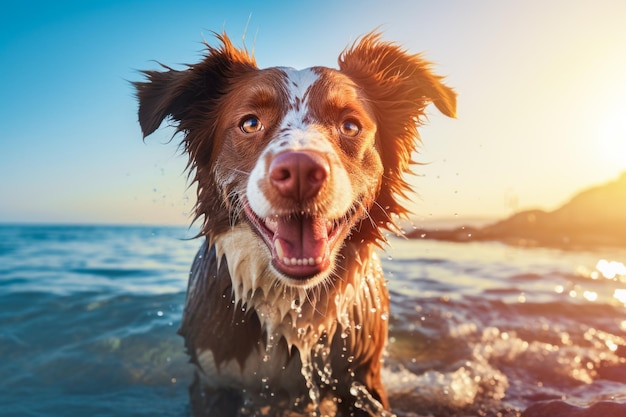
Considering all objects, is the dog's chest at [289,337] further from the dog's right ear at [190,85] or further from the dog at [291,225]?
the dog's right ear at [190,85]

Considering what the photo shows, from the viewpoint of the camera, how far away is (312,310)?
11.2 ft

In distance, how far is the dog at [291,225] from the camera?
3.00m

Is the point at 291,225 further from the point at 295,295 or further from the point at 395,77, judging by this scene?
the point at 395,77

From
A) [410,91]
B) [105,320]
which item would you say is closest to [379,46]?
[410,91]

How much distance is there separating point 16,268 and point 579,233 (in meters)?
17.5

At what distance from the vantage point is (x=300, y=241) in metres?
2.85

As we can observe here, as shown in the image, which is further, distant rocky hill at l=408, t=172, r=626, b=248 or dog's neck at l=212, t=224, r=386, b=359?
distant rocky hill at l=408, t=172, r=626, b=248

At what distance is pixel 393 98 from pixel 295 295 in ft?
5.22

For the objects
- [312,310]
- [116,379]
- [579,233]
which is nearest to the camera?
[312,310]

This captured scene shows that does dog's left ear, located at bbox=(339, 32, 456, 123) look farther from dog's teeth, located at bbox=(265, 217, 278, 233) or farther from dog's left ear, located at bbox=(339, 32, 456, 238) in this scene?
dog's teeth, located at bbox=(265, 217, 278, 233)

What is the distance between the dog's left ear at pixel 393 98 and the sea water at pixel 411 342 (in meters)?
0.45

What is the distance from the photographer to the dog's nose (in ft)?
8.02

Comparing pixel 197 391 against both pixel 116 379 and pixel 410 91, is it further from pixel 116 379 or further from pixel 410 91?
pixel 410 91

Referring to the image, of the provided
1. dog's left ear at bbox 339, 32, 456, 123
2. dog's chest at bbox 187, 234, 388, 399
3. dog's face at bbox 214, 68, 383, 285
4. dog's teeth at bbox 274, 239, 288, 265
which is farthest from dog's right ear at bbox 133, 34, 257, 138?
dog's teeth at bbox 274, 239, 288, 265
